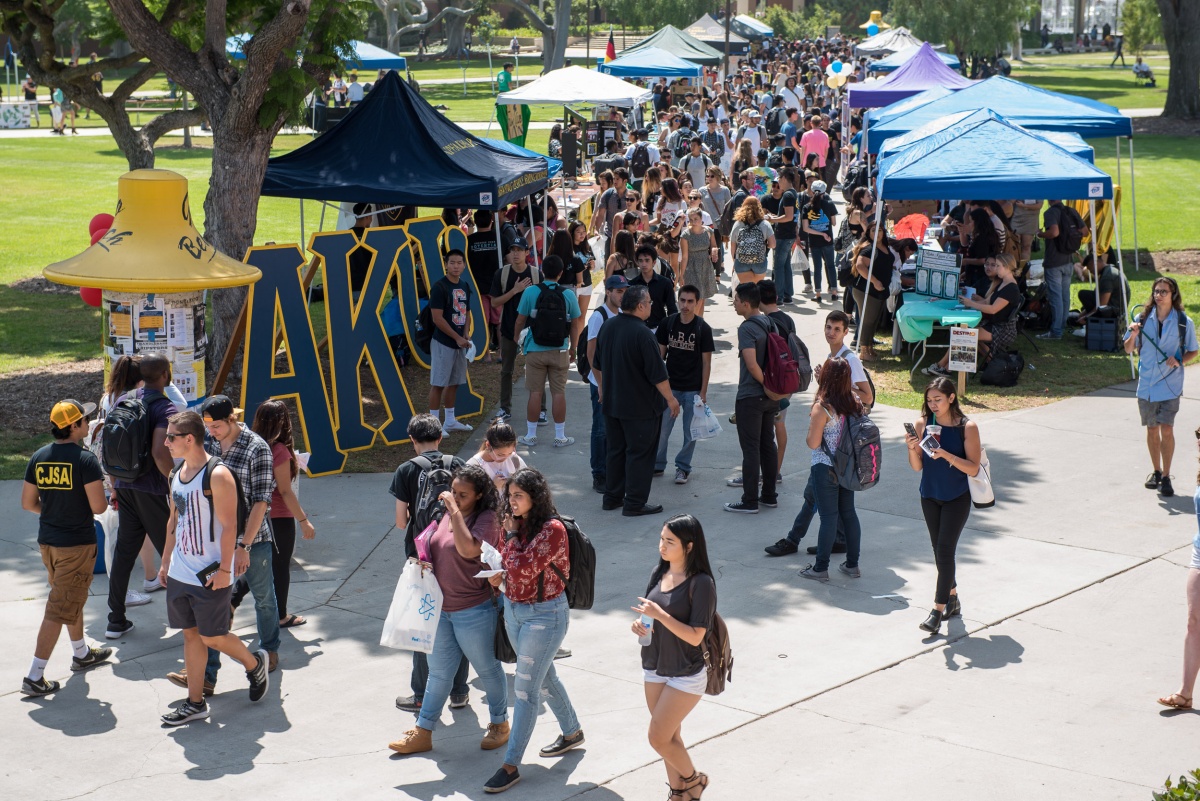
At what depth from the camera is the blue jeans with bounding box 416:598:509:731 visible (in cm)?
612

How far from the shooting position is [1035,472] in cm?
1088

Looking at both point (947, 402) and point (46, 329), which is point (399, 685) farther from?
point (46, 329)

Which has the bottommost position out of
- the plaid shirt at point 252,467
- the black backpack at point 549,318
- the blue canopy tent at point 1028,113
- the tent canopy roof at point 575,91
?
the plaid shirt at point 252,467

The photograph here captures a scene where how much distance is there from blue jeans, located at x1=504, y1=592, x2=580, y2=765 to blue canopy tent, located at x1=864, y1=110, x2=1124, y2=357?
880 cm

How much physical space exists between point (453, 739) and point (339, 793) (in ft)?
2.39

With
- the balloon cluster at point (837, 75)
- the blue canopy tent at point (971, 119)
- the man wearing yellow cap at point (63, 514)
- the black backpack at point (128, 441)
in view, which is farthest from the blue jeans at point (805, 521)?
the balloon cluster at point (837, 75)

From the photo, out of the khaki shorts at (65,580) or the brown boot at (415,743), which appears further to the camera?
the khaki shorts at (65,580)

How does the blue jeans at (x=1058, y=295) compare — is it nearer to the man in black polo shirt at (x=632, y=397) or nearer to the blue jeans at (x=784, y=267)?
the blue jeans at (x=784, y=267)

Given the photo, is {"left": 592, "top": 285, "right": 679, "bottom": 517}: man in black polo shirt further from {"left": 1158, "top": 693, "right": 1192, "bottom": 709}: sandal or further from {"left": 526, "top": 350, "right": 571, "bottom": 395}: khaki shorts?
{"left": 1158, "top": 693, "right": 1192, "bottom": 709}: sandal

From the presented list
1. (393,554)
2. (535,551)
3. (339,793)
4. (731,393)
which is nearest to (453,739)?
(339,793)

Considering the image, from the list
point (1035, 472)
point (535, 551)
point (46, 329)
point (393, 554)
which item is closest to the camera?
point (535, 551)

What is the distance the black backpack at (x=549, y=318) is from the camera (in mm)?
11234

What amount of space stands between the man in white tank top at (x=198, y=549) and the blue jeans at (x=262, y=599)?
1.16 feet

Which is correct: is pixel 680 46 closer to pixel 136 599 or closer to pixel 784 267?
pixel 784 267
